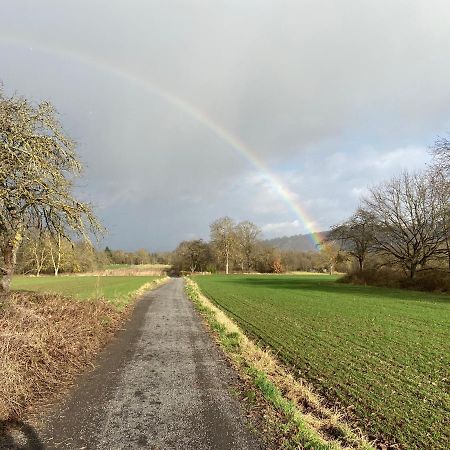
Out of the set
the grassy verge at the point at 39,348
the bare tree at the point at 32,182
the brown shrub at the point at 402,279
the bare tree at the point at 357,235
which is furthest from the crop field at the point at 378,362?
the bare tree at the point at 357,235

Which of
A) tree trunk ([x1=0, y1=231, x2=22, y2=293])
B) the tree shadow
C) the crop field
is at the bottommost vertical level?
the crop field

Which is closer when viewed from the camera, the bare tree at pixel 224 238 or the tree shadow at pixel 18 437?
the tree shadow at pixel 18 437

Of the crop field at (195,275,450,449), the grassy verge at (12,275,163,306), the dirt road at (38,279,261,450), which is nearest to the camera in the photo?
the dirt road at (38,279,261,450)

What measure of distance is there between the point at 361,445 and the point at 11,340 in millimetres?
6946

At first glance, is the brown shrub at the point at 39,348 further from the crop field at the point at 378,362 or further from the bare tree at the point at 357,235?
the bare tree at the point at 357,235

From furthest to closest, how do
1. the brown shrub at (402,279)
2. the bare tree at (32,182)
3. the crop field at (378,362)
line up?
1. the brown shrub at (402,279)
2. the bare tree at (32,182)
3. the crop field at (378,362)

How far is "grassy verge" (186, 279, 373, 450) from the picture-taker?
5391 mm

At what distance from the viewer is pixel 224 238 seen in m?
114

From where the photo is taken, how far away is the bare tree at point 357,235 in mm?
53625

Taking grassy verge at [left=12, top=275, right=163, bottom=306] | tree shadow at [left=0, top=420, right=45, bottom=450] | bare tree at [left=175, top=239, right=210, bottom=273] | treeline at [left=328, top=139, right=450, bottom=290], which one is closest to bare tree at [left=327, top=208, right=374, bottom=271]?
treeline at [left=328, top=139, right=450, bottom=290]

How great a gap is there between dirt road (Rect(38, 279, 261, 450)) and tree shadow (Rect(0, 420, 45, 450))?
0.13 m

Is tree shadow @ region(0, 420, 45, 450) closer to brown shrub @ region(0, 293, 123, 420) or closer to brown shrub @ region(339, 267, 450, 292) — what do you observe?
brown shrub @ region(0, 293, 123, 420)

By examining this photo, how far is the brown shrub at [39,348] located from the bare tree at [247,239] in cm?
10731

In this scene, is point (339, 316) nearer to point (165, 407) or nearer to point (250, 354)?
point (250, 354)
